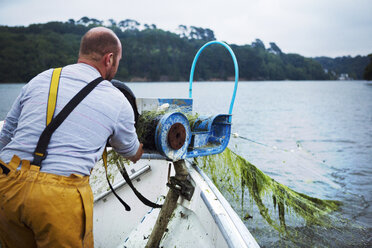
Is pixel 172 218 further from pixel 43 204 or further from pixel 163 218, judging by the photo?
pixel 43 204

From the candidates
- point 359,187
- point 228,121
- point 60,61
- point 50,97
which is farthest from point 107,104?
point 60,61

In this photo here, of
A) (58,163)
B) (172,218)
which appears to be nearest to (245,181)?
(172,218)

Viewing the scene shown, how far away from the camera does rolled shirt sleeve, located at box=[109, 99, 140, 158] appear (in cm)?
191

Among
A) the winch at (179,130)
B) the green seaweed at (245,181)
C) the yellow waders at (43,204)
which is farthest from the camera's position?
the green seaweed at (245,181)

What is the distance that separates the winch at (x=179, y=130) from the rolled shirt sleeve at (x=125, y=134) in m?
0.33

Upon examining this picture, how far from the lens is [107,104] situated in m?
1.82

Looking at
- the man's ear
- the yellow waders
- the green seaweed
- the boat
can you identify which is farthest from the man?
the green seaweed

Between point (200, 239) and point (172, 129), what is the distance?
1.10 metres

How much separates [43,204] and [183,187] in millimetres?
1481

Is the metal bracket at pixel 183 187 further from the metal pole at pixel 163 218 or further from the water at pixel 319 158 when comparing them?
the water at pixel 319 158

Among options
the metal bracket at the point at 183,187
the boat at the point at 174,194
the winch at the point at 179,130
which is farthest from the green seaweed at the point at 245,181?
the metal bracket at the point at 183,187

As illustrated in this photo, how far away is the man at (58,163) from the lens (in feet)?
5.50

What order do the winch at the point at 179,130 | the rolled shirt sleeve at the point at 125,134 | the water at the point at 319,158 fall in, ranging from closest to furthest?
the rolled shirt sleeve at the point at 125,134, the winch at the point at 179,130, the water at the point at 319,158

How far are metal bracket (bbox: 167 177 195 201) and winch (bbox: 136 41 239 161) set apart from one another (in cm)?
32
